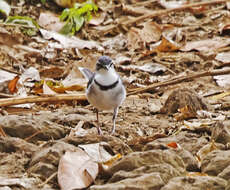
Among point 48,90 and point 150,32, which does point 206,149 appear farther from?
point 150,32

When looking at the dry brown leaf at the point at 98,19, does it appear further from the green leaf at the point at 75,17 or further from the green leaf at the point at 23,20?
the green leaf at the point at 23,20

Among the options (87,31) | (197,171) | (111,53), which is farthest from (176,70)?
(197,171)

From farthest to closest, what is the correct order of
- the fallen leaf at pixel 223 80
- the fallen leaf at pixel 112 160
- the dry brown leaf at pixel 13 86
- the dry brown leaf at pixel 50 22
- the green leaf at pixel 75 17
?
the dry brown leaf at pixel 50 22, the green leaf at pixel 75 17, the fallen leaf at pixel 223 80, the dry brown leaf at pixel 13 86, the fallen leaf at pixel 112 160

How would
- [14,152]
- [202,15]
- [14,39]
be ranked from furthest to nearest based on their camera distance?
[202,15] → [14,39] → [14,152]

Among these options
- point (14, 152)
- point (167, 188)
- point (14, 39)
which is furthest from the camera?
point (14, 39)

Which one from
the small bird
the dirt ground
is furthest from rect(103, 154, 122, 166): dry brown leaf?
the small bird

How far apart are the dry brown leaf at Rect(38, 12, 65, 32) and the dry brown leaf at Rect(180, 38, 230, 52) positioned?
2.15m

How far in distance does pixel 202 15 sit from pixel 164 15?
686 millimetres

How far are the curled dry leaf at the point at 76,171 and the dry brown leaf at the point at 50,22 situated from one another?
5.08 m

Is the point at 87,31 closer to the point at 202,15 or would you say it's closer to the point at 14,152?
the point at 202,15

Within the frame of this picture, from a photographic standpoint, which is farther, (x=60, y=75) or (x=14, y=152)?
(x=60, y=75)

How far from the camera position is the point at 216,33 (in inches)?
316

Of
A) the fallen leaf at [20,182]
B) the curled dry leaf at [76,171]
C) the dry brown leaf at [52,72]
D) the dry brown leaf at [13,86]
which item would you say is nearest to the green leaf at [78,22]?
the dry brown leaf at [52,72]

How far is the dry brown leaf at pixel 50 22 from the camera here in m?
8.14
